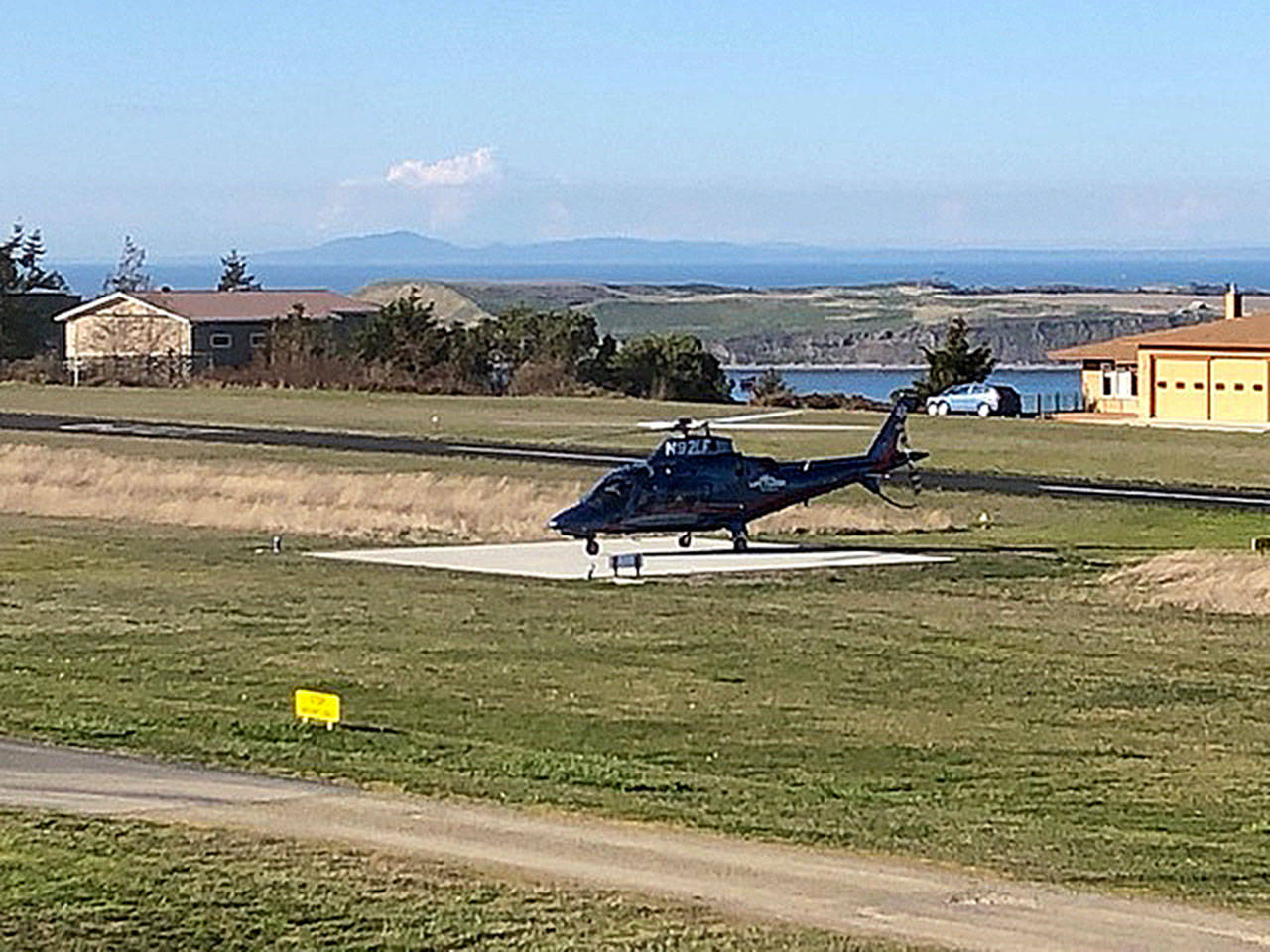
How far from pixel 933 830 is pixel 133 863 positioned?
17.2 ft

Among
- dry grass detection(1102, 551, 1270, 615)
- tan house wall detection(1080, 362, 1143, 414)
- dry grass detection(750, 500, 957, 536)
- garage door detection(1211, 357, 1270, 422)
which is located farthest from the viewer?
tan house wall detection(1080, 362, 1143, 414)

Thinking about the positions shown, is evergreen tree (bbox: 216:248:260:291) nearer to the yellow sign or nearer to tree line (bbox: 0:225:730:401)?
tree line (bbox: 0:225:730:401)

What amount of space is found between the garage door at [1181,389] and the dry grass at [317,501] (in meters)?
31.1

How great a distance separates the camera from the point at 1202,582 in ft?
120

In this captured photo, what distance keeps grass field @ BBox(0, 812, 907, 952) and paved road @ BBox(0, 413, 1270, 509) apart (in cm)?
3510

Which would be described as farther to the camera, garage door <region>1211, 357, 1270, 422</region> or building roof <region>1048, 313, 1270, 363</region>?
building roof <region>1048, 313, 1270, 363</region>

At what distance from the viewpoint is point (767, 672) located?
28.2 meters

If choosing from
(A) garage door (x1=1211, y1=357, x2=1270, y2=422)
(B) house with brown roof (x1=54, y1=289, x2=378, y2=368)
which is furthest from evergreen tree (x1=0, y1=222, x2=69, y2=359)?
(A) garage door (x1=1211, y1=357, x2=1270, y2=422)

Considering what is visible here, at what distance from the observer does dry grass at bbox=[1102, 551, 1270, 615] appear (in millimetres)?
35531

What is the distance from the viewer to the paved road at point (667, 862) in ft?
46.7

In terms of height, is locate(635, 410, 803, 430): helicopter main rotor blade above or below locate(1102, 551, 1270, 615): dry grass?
below

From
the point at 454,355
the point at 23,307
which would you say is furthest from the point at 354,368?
the point at 23,307

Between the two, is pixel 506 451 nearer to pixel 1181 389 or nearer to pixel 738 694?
pixel 1181 389

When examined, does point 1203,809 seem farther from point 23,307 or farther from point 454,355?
point 23,307
